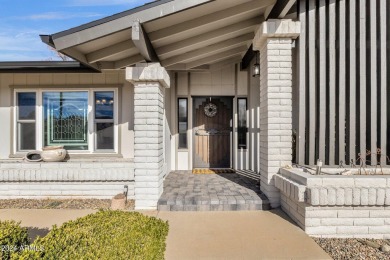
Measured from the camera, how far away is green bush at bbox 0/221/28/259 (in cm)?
196

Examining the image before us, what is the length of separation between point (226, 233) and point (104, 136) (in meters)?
3.88

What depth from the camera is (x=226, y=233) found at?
3.33 m

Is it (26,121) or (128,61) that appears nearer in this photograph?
(128,61)

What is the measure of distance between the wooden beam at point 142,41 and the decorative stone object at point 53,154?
2.93 m

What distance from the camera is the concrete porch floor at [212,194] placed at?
418cm

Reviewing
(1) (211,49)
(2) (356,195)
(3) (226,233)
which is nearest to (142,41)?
(1) (211,49)

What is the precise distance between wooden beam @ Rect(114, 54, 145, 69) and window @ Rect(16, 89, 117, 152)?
2.96ft

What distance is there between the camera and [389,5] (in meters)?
4.26

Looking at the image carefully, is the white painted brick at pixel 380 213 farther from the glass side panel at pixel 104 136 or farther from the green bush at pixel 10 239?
the glass side panel at pixel 104 136

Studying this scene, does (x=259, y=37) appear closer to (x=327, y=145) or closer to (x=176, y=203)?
(x=327, y=145)

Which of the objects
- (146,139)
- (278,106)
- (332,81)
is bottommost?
(146,139)

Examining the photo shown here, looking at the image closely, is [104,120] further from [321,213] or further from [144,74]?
[321,213]

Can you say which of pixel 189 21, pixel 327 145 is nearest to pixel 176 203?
pixel 327 145

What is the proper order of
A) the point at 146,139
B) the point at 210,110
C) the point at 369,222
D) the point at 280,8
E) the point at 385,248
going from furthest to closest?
the point at 210,110
the point at 146,139
the point at 280,8
the point at 369,222
the point at 385,248
